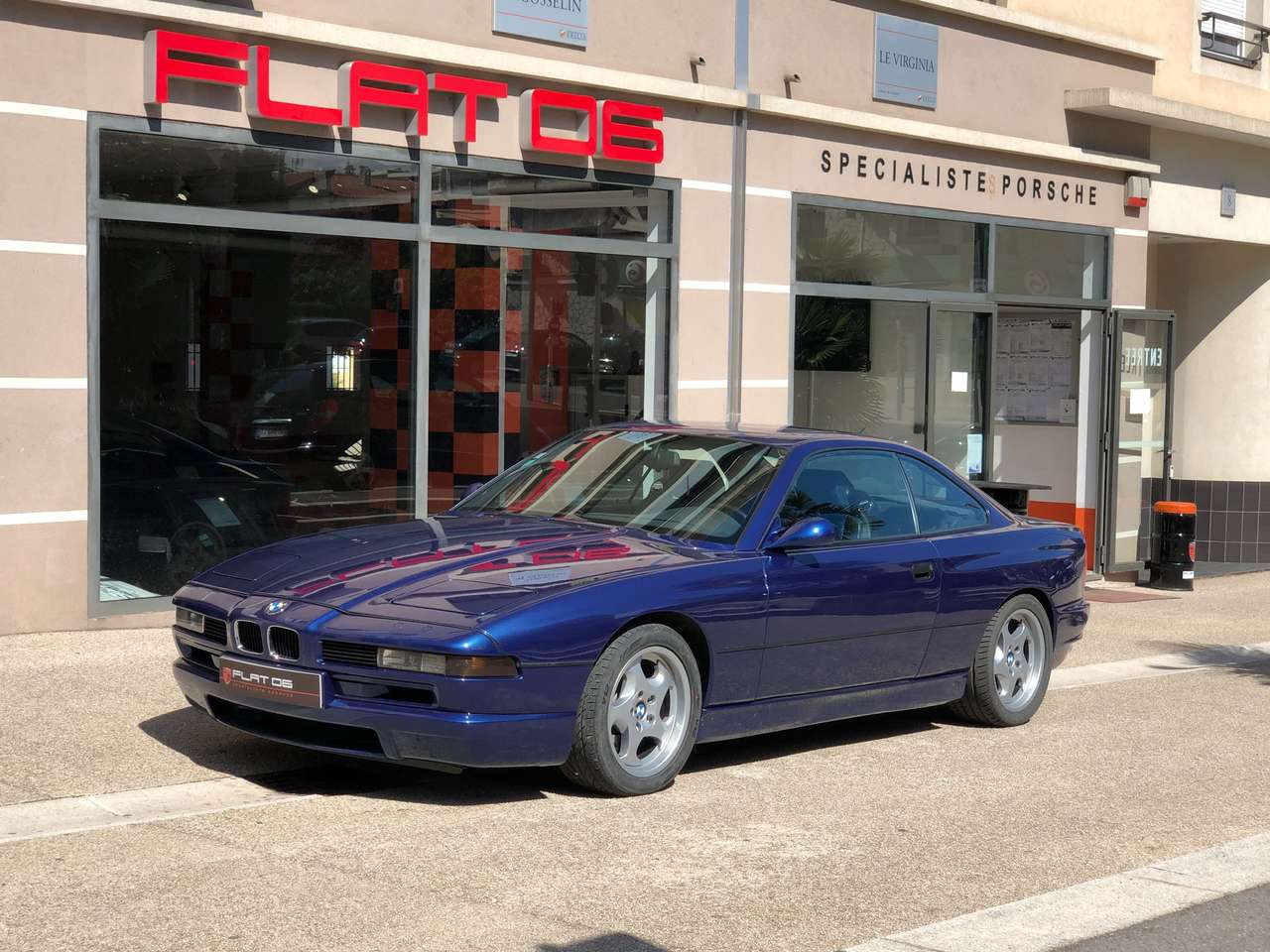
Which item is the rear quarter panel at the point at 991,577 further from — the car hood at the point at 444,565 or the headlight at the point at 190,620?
the headlight at the point at 190,620

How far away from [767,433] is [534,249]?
4.52m

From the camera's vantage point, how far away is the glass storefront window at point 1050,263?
15859 millimetres

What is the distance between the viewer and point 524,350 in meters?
12.3

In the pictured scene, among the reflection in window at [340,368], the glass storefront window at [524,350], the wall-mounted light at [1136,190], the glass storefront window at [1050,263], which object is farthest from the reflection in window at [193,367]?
the wall-mounted light at [1136,190]

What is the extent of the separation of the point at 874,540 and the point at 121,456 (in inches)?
185

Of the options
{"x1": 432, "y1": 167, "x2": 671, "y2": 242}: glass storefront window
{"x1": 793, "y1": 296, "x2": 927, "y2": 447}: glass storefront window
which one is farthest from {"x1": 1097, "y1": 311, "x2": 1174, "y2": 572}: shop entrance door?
{"x1": 432, "y1": 167, "x2": 671, "y2": 242}: glass storefront window

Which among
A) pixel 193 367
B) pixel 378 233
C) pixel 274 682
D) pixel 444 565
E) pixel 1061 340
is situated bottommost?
pixel 274 682

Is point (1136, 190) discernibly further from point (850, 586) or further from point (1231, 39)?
point (850, 586)

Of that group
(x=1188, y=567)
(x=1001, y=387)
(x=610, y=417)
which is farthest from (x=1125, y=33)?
(x=610, y=417)

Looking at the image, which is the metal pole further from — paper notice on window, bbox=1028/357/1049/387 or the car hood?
the car hood

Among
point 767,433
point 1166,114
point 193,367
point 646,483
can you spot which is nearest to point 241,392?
point 193,367

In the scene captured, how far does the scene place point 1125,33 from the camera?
1691 cm

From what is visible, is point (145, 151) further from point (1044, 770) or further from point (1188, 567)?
point (1188, 567)

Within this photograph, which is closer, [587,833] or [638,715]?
[587,833]
